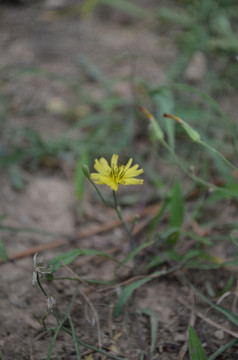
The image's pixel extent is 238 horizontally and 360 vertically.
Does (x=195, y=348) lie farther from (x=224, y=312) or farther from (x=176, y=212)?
(x=176, y=212)

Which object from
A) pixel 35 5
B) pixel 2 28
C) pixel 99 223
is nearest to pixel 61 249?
pixel 99 223

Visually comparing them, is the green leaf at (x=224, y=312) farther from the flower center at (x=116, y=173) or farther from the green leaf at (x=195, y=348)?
the flower center at (x=116, y=173)

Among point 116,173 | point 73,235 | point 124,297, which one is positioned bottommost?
point 73,235

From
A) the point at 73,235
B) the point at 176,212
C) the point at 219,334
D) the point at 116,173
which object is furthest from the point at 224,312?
the point at 73,235

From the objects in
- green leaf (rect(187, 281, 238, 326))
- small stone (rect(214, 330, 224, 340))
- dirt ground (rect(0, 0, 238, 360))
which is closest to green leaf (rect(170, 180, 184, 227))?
dirt ground (rect(0, 0, 238, 360))

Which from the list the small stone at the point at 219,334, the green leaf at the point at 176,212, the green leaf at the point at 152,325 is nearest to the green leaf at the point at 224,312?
the small stone at the point at 219,334
